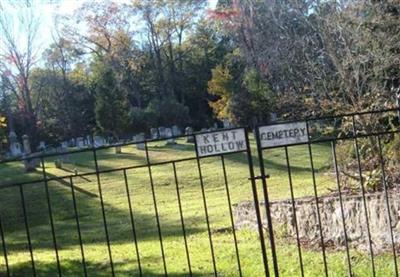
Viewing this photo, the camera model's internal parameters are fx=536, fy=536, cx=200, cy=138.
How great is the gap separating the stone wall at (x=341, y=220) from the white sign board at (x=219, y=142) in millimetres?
3095

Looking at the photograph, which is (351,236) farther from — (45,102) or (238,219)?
(45,102)

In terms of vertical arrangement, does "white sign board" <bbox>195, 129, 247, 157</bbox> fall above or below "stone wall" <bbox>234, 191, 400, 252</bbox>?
above

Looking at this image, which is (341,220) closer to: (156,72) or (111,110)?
(111,110)

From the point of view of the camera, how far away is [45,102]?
52.9 m

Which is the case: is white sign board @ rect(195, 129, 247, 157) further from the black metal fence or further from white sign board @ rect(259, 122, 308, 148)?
white sign board @ rect(259, 122, 308, 148)

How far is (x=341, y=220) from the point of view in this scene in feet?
23.2

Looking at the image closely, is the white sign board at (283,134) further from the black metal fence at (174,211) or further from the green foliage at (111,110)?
the green foliage at (111,110)

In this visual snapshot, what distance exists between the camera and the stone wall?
21.4 feet

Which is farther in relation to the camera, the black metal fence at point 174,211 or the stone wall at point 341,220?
the stone wall at point 341,220

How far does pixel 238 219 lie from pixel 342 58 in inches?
183

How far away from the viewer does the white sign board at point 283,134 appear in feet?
13.5

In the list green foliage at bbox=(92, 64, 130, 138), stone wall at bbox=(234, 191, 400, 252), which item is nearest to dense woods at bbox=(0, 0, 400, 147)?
green foliage at bbox=(92, 64, 130, 138)

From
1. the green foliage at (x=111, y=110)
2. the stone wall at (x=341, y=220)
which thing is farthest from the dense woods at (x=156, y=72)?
the stone wall at (x=341, y=220)

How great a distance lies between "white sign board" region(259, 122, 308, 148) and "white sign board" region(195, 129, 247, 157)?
0.18 m
